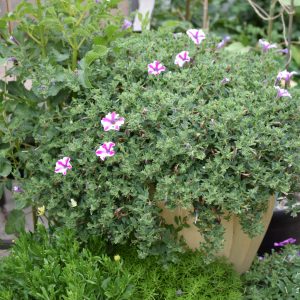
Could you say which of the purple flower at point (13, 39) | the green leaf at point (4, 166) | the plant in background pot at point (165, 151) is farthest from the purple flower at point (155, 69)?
the green leaf at point (4, 166)

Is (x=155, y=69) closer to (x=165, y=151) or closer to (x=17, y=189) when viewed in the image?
(x=165, y=151)

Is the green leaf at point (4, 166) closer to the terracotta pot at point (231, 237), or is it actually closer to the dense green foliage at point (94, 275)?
the dense green foliage at point (94, 275)

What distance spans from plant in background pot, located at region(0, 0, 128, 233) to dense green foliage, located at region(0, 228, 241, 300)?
1.19 ft

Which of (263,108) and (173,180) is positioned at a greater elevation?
(263,108)

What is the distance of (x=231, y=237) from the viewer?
2201 mm

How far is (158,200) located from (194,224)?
143mm

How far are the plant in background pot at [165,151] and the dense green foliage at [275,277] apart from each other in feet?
0.57

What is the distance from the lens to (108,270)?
2016 millimetres

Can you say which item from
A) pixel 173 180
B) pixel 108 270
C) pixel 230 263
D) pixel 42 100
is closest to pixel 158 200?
pixel 173 180

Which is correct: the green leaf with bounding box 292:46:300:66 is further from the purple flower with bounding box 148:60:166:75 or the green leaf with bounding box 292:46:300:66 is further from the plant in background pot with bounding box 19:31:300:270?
the purple flower with bounding box 148:60:166:75

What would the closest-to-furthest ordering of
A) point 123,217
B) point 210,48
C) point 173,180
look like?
point 173,180
point 123,217
point 210,48

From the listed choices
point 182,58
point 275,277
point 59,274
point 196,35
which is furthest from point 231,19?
point 59,274

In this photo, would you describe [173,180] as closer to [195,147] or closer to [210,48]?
[195,147]

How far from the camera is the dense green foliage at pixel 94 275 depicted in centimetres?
190
